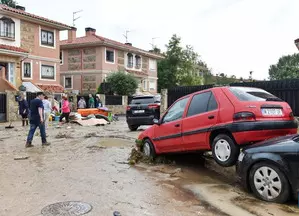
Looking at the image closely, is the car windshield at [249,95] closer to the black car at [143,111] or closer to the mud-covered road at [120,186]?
the mud-covered road at [120,186]

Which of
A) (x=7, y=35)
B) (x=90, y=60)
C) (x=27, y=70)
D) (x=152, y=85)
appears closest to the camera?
(x=7, y=35)

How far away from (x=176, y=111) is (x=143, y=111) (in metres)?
7.17

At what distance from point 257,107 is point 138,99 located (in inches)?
375

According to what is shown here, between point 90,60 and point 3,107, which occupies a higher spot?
point 90,60

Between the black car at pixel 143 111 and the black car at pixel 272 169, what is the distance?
9064 mm

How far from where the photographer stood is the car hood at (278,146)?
15.1 feet

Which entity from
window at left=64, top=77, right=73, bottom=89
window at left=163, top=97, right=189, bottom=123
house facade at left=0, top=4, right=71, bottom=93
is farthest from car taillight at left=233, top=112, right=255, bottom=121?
window at left=64, top=77, right=73, bottom=89

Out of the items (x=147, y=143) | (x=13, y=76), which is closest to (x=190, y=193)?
(x=147, y=143)

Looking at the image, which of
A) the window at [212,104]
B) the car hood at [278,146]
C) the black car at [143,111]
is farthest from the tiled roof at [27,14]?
the car hood at [278,146]

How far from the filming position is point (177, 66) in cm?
4769

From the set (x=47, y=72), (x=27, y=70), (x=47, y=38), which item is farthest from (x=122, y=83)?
(x=27, y=70)

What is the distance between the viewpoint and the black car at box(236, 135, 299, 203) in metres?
4.50

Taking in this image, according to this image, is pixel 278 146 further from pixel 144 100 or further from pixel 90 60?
pixel 90 60

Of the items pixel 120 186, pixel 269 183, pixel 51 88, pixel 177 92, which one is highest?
pixel 51 88
